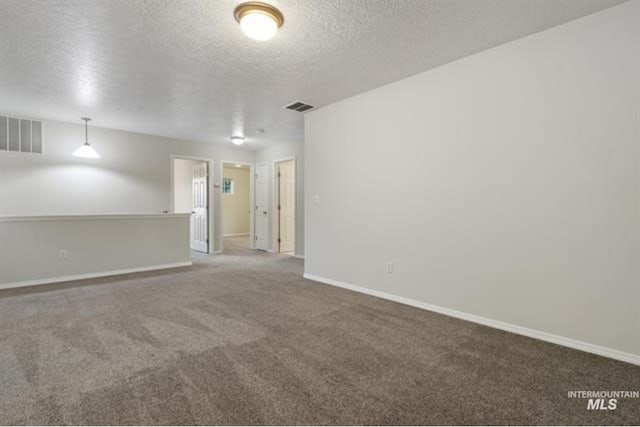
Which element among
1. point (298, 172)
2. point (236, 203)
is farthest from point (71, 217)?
point (236, 203)

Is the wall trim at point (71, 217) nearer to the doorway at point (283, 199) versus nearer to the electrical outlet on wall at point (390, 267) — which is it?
the doorway at point (283, 199)

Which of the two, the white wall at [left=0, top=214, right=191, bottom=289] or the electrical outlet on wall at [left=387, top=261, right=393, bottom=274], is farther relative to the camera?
the white wall at [left=0, top=214, right=191, bottom=289]

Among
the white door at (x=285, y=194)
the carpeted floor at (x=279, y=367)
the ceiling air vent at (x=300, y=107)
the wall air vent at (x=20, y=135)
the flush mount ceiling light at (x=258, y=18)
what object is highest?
the ceiling air vent at (x=300, y=107)

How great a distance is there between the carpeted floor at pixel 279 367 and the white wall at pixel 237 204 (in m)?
6.89

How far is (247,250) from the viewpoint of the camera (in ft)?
24.9

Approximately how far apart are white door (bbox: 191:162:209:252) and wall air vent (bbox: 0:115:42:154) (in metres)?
2.91

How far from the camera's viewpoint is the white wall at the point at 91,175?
16.1 feet

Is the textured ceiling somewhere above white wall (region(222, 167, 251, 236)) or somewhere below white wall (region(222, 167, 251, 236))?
above

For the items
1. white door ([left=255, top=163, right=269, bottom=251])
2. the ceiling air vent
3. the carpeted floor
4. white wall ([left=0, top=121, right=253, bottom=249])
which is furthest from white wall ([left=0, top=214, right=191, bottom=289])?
the ceiling air vent

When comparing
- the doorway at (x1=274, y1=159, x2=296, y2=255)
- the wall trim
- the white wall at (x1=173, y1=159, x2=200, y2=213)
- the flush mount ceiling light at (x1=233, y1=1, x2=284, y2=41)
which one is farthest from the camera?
the white wall at (x1=173, y1=159, x2=200, y2=213)

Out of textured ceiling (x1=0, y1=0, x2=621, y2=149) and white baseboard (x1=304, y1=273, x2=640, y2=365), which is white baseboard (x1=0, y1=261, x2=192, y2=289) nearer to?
textured ceiling (x1=0, y1=0, x2=621, y2=149)

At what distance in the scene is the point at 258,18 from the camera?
219 centimetres

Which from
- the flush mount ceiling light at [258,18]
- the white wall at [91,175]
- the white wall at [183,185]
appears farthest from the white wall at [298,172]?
the flush mount ceiling light at [258,18]

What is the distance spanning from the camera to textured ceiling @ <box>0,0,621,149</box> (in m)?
2.24
